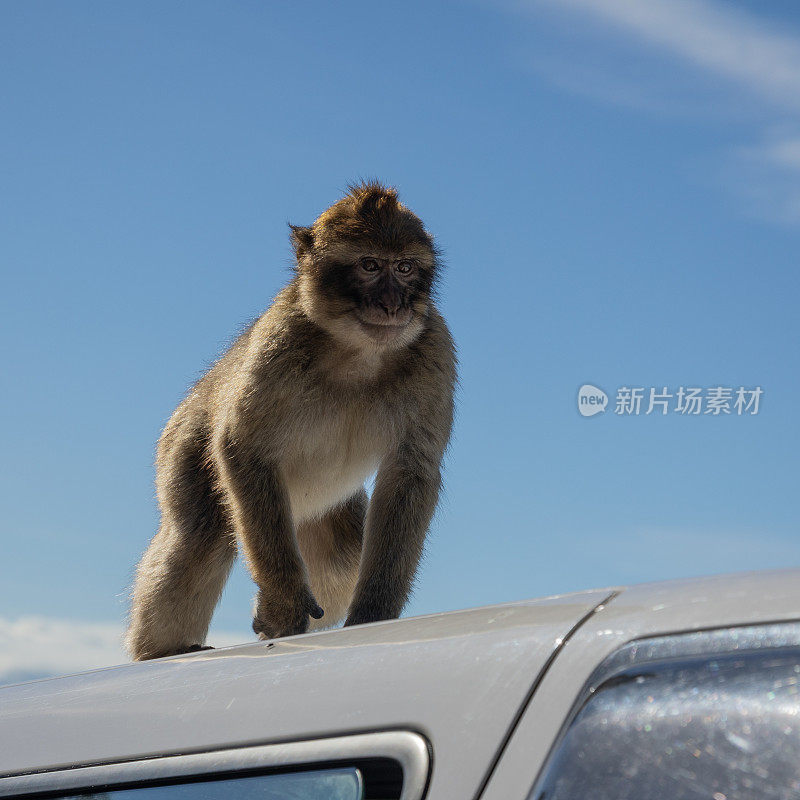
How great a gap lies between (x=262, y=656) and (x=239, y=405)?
9.92ft

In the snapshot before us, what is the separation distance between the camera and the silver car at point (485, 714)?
4.31 feet

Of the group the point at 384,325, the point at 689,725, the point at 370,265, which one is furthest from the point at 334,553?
the point at 689,725

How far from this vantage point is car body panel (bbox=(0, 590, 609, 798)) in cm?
143

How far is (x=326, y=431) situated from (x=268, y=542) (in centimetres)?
56

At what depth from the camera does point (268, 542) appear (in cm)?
461

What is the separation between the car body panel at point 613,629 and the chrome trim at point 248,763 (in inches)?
4.9

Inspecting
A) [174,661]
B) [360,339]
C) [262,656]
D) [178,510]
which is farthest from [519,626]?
[178,510]

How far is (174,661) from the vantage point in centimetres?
201

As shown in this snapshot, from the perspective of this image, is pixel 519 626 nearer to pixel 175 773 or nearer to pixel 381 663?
pixel 381 663

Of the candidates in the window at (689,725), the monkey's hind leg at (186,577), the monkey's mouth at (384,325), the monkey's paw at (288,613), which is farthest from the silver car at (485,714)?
the monkey's hind leg at (186,577)

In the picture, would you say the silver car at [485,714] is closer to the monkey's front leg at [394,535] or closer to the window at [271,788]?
the window at [271,788]

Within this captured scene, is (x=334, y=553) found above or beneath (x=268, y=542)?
beneath

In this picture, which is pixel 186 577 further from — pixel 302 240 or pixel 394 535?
pixel 302 240

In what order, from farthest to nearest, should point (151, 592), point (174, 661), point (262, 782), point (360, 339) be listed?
1. point (151, 592)
2. point (360, 339)
3. point (174, 661)
4. point (262, 782)
